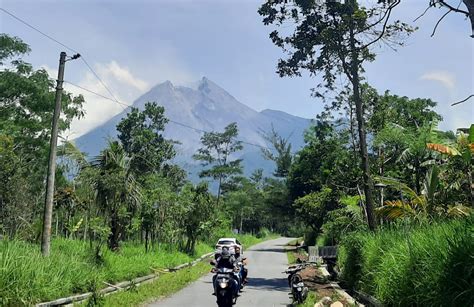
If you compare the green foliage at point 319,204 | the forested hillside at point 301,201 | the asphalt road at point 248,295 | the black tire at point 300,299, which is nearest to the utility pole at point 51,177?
the forested hillside at point 301,201

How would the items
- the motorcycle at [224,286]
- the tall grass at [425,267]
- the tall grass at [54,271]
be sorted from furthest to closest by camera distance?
the motorcycle at [224,286] → the tall grass at [54,271] → the tall grass at [425,267]

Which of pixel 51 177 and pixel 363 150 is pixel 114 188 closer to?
pixel 51 177

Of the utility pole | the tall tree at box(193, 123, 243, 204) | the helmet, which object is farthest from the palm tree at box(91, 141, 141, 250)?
the tall tree at box(193, 123, 243, 204)

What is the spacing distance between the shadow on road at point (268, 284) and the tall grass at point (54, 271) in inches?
161

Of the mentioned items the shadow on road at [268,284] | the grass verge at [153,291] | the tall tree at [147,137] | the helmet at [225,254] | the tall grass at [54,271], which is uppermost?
the tall tree at [147,137]

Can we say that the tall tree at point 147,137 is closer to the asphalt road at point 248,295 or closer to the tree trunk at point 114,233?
the tree trunk at point 114,233

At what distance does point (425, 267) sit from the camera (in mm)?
6965

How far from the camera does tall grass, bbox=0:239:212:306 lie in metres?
8.71

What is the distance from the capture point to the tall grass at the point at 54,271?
8711mm

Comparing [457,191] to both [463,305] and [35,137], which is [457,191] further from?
[35,137]

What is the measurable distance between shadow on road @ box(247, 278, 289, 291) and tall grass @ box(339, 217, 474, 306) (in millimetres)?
4572

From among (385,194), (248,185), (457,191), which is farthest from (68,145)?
(248,185)

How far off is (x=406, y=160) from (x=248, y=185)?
5767 centimetres

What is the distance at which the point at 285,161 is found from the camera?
62.0 m
